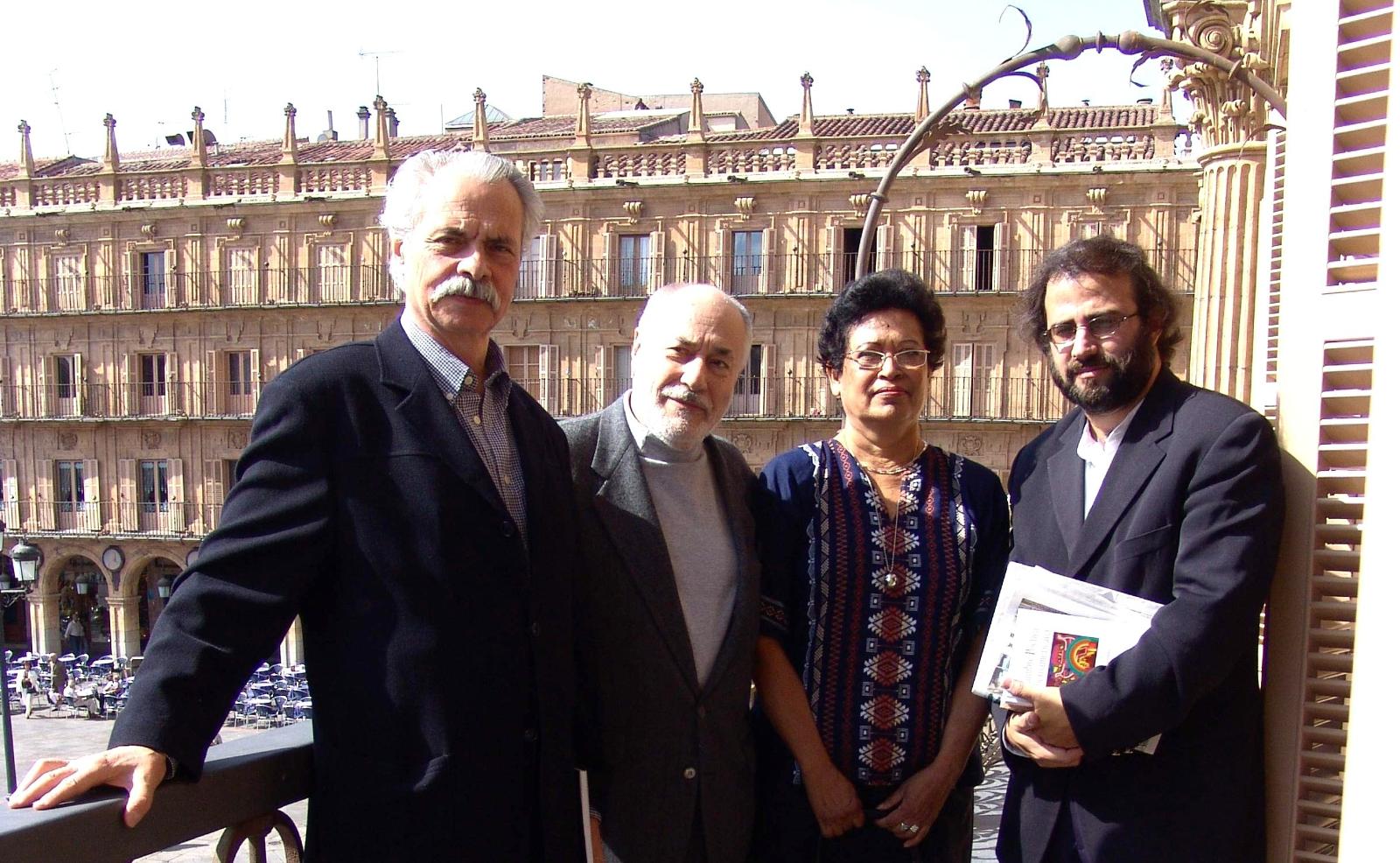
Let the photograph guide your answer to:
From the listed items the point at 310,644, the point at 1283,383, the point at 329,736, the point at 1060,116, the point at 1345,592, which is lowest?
the point at 329,736

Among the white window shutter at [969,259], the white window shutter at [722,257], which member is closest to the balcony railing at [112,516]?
the white window shutter at [722,257]

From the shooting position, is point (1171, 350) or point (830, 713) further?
point (830, 713)

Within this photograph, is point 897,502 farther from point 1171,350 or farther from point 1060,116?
point 1060,116

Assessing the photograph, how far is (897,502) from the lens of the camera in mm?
2588

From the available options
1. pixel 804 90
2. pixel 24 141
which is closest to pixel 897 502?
pixel 804 90

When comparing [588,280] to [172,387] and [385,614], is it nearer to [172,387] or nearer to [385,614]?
[172,387]

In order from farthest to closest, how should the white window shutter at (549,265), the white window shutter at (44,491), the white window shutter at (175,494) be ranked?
the white window shutter at (44,491) < the white window shutter at (175,494) < the white window shutter at (549,265)

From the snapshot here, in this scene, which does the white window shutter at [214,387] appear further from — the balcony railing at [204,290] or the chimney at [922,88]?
the chimney at [922,88]

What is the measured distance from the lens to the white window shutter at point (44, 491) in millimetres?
27062

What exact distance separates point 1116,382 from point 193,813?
1.83 meters

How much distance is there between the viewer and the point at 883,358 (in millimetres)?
2572

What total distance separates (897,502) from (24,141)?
3190 cm

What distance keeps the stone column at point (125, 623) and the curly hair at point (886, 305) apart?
27787 mm

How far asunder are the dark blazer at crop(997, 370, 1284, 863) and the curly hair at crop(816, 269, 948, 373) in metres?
0.61
